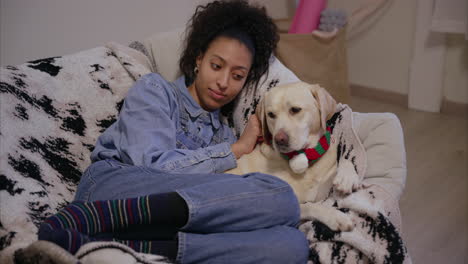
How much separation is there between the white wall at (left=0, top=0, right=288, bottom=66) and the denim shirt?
2.71 feet

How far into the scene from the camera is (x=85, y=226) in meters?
1.08

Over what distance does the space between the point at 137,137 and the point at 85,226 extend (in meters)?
0.41

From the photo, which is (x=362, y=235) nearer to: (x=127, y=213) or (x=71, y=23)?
(x=127, y=213)

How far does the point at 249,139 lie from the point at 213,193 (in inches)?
19.6

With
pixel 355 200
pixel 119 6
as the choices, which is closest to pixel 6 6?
pixel 119 6

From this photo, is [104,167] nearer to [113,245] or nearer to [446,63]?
[113,245]

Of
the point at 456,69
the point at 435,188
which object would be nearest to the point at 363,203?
the point at 435,188

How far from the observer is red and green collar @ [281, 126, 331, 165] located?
145 cm

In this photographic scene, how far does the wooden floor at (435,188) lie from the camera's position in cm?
188

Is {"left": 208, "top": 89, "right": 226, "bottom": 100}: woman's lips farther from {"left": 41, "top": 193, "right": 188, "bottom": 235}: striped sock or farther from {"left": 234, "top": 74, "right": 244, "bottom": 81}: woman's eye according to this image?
{"left": 41, "top": 193, "right": 188, "bottom": 235}: striped sock

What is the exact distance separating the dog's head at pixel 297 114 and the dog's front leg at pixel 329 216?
0.75ft

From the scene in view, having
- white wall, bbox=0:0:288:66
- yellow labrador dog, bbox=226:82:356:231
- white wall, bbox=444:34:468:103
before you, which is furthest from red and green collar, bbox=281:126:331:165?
white wall, bbox=444:34:468:103

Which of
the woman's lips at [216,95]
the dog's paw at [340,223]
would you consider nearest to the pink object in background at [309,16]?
the woman's lips at [216,95]

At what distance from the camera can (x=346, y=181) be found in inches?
52.6
